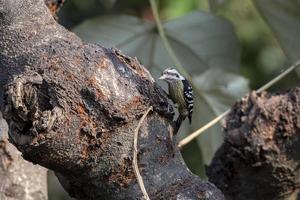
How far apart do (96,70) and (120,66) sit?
3 centimetres

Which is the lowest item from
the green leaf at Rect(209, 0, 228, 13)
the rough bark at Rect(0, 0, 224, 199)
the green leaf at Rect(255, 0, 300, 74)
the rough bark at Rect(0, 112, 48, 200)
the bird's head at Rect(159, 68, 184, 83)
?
the rough bark at Rect(0, 0, 224, 199)

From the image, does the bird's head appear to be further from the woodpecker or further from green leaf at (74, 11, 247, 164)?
green leaf at (74, 11, 247, 164)

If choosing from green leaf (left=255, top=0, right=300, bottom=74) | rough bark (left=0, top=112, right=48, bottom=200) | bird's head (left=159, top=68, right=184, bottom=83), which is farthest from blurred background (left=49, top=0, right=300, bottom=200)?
rough bark (left=0, top=112, right=48, bottom=200)

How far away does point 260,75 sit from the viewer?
2.30m

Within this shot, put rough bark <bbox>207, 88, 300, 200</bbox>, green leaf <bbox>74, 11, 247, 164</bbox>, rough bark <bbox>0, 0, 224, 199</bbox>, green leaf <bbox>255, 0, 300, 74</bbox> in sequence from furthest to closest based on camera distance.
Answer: green leaf <bbox>74, 11, 247, 164</bbox> < green leaf <bbox>255, 0, 300, 74</bbox> < rough bark <bbox>207, 88, 300, 200</bbox> < rough bark <bbox>0, 0, 224, 199</bbox>

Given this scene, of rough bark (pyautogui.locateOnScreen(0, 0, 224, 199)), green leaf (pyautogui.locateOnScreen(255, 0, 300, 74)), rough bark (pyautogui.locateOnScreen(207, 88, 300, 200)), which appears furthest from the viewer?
green leaf (pyautogui.locateOnScreen(255, 0, 300, 74))

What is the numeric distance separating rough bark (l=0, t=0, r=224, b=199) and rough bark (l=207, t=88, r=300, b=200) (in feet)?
0.48

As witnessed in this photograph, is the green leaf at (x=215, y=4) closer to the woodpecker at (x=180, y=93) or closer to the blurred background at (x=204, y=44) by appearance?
the blurred background at (x=204, y=44)

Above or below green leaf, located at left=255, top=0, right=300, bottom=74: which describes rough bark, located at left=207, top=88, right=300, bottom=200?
below

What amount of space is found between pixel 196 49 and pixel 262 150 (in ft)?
2.02

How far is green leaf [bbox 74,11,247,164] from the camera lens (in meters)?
1.35

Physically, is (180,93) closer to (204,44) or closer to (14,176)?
(14,176)

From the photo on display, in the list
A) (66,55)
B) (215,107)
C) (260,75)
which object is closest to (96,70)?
(66,55)

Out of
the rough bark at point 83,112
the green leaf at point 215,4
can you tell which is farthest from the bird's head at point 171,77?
the green leaf at point 215,4
